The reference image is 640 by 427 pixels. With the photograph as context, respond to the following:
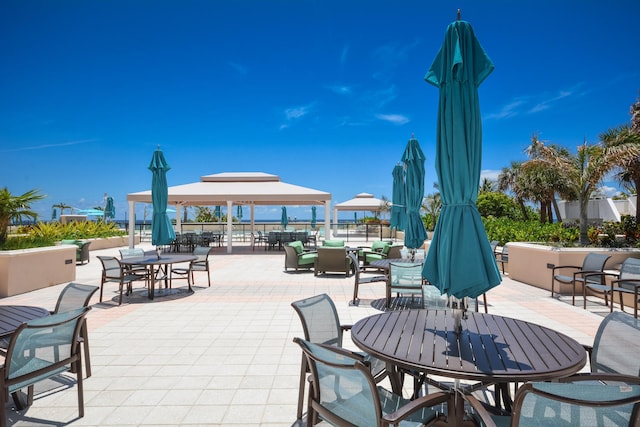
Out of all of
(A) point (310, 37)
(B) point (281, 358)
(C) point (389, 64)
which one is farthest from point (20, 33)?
(B) point (281, 358)

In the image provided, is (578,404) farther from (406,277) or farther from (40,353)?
(406,277)

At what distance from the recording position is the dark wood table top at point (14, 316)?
270cm

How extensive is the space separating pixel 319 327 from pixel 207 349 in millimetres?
2120

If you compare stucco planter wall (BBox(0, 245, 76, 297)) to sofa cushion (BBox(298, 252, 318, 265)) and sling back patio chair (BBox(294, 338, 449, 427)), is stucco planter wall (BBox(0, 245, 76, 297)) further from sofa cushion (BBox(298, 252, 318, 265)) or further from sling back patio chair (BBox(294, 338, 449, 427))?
sling back patio chair (BBox(294, 338, 449, 427))

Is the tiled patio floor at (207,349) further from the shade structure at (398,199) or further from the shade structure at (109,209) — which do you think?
the shade structure at (109,209)

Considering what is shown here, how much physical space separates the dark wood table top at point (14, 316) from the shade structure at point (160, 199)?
5868 mm

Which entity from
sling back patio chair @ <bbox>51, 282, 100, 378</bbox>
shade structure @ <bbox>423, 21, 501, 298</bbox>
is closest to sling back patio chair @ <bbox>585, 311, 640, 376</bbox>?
shade structure @ <bbox>423, 21, 501, 298</bbox>

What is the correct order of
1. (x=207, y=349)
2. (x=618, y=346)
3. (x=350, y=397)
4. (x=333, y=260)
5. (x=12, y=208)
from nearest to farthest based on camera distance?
1. (x=350, y=397)
2. (x=618, y=346)
3. (x=207, y=349)
4. (x=12, y=208)
5. (x=333, y=260)

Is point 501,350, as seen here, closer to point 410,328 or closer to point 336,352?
point 410,328

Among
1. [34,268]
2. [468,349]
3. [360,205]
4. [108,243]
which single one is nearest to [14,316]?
[468,349]

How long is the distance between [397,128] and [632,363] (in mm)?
31935

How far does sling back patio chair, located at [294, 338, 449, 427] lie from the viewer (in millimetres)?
1671

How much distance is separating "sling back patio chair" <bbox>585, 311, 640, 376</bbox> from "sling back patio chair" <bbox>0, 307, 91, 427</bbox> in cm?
383

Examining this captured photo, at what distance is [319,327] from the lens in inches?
112
